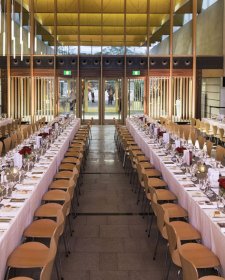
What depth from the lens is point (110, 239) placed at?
21.8 ft

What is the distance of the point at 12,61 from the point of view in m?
20.2

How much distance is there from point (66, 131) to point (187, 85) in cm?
879

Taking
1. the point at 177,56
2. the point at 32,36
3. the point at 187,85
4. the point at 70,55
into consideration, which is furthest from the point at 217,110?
the point at 32,36

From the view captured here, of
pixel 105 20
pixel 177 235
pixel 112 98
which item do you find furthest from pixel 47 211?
pixel 105 20

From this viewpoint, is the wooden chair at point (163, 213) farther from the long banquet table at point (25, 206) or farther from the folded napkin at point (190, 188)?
the long banquet table at point (25, 206)

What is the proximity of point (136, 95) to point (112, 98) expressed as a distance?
4.18ft

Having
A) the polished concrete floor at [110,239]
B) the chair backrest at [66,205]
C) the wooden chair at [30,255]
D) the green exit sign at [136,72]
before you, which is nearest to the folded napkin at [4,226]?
the wooden chair at [30,255]

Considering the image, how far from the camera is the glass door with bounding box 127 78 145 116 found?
21.0m

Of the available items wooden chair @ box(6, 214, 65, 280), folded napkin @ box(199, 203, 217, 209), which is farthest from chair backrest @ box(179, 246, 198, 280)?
folded napkin @ box(199, 203, 217, 209)

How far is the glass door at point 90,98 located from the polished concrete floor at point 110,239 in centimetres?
1108

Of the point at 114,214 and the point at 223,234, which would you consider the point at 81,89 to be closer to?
the point at 114,214

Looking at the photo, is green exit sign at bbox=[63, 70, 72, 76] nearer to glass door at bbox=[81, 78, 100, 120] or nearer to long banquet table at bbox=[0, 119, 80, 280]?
glass door at bbox=[81, 78, 100, 120]

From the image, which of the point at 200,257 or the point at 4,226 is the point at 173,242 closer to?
the point at 200,257

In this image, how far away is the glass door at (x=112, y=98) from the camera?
2133cm
